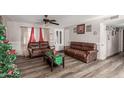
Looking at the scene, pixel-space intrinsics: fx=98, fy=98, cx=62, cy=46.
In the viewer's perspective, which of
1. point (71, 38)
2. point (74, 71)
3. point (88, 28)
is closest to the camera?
point (74, 71)

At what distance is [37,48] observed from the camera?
5234 mm

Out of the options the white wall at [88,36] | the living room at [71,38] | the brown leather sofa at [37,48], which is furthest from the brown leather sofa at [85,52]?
the brown leather sofa at [37,48]

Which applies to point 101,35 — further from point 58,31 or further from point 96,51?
point 58,31

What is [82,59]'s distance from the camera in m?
4.05

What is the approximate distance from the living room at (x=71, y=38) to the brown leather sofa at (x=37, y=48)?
5 cm

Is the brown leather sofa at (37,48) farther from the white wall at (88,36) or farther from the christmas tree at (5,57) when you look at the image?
the christmas tree at (5,57)

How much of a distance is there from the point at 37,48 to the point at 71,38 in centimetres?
211

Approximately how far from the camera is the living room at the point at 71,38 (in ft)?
12.3

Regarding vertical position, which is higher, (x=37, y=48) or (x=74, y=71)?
(x=37, y=48)

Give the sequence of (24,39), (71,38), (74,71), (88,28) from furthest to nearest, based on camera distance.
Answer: (71,38) < (24,39) < (88,28) < (74,71)

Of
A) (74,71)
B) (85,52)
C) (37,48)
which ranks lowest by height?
(74,71)

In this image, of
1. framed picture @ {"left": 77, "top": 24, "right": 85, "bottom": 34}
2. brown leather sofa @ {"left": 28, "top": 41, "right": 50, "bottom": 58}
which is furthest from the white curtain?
framed picture @ {"left": 77, "top": 24, "right": 85, "bottom": 34}

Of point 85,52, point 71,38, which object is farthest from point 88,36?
point 71,38

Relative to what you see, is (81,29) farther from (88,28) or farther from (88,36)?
(88,36)
